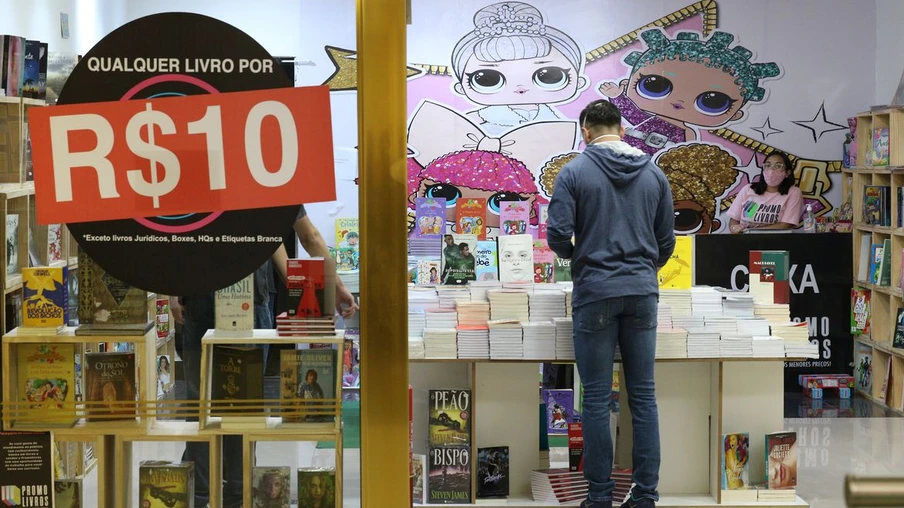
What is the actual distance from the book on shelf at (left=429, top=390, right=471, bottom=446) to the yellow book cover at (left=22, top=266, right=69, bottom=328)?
2.70 metres

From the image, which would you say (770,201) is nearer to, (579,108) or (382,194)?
(579,108)

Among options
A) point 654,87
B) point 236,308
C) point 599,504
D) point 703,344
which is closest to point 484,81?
point 654,87

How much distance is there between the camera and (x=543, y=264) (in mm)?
6430

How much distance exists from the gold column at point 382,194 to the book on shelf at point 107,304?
1.54 feet

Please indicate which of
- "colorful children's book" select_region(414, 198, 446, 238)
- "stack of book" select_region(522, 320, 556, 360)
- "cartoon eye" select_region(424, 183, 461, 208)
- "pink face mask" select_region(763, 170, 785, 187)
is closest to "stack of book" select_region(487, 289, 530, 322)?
"stack of book" select_region(522, 320, 556, 360)

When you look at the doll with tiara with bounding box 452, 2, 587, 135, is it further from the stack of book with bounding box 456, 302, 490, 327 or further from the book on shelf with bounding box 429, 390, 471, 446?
the book on shelf with bounding box 429, 390, 471, 446

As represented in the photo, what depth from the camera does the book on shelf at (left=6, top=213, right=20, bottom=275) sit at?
2084 millimetres

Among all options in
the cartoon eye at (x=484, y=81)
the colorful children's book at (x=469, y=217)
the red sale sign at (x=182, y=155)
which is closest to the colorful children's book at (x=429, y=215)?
the colorful children's book at (x=469, y=217)

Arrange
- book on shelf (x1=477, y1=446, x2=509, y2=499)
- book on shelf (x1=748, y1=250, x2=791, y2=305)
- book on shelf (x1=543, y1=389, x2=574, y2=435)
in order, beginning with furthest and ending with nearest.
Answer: book on shelf (x1=543, y1=389, x2=574, y2=435) → book on shelf (x1=748, y1=250, x2=791, y2=305) → book on shelf (x1=477, y1=446, x2=509, y2=499)

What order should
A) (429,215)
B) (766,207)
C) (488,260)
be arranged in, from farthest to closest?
(766,207)
(429,215)
(488,260)

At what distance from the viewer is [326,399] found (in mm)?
2230

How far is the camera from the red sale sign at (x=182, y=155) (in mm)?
2076

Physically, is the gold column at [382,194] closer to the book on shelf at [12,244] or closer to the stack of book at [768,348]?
the book on shelf at [12,244]

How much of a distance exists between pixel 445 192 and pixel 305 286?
6.29m
